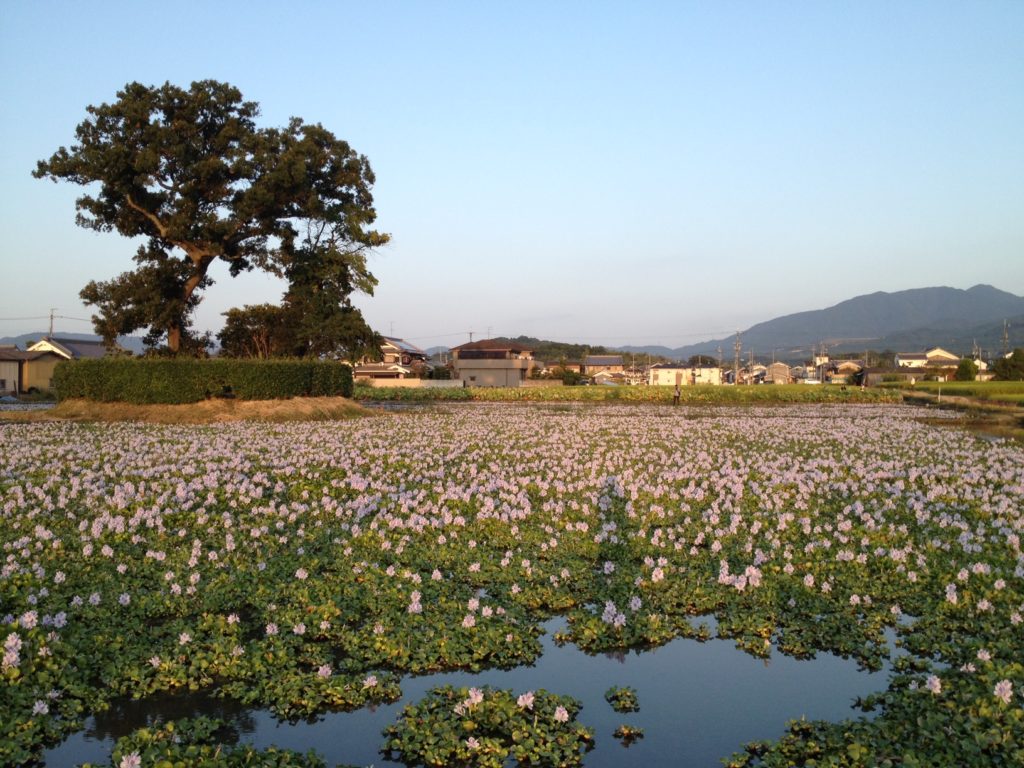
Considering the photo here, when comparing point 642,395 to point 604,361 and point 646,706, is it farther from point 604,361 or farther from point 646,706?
point 604,361

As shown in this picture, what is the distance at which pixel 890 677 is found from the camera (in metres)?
6.08

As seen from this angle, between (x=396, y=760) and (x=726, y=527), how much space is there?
6.94m

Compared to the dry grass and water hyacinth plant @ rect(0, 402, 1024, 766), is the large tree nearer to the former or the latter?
the dry grass

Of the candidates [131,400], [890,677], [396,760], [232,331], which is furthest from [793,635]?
[232,331]

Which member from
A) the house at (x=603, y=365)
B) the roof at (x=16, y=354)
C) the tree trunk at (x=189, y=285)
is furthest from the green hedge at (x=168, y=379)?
the house at (x=603, y=365)

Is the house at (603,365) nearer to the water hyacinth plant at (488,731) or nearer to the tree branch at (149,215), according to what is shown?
the tree branch at (149,215)

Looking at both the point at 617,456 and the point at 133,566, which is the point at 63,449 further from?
the point at 617,456

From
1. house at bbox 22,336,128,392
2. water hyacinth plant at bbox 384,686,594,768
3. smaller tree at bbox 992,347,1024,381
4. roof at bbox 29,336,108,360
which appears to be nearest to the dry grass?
water hyacinth plant at bbox 384,686,594,768

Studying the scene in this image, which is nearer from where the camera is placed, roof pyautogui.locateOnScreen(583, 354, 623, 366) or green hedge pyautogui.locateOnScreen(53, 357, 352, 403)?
green hedge pyautogui.locateOnScreen(53, 357, 352, 403)

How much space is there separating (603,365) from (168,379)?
436ft

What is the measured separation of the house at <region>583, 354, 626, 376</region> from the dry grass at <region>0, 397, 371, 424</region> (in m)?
114

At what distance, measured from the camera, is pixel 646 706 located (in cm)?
575

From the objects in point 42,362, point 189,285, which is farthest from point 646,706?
point 42,362

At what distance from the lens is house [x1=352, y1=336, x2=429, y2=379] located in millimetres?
98562
